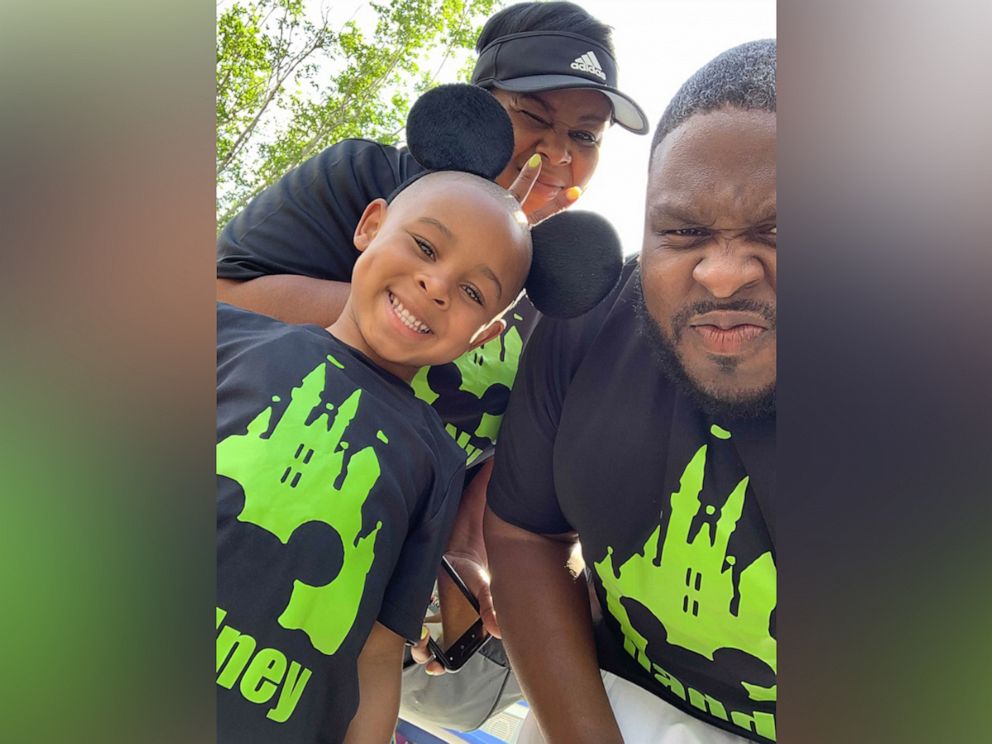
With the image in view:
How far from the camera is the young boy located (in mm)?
612

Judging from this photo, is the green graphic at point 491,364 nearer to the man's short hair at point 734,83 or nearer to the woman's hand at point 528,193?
the woman's hand at point 528,193

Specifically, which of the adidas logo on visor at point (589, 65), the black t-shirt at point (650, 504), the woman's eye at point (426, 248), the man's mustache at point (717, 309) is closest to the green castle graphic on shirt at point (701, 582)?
the black t-shirt at point (650, 504)

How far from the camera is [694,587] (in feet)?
2.20

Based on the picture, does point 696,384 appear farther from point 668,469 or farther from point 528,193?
point 528,193

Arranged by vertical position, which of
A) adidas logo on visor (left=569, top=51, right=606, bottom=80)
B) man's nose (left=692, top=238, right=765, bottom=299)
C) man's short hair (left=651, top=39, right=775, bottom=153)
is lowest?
man's nose (left=692, top=238, right=765, bottom=299)

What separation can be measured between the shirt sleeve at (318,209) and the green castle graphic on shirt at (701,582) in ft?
1.44

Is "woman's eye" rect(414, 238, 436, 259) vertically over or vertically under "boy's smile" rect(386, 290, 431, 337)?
over

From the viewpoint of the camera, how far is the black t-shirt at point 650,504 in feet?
2.13

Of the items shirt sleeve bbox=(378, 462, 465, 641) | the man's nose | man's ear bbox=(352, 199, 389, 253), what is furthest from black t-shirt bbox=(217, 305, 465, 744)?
the man's nose

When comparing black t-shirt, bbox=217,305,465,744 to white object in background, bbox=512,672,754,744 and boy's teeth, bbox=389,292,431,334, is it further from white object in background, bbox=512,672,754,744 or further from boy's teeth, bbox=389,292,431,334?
white object in background, bbox=512,672,754,744

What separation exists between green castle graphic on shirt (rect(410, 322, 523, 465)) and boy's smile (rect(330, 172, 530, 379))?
4.7 inches

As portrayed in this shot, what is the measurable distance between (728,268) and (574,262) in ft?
0.53
